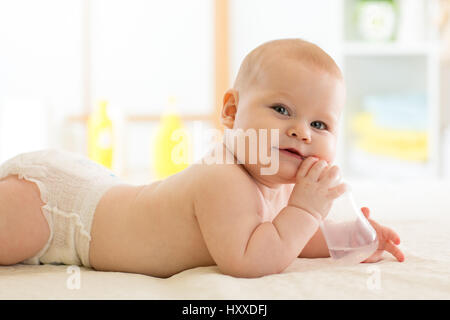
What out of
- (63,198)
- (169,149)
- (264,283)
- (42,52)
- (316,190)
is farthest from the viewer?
(42,52)

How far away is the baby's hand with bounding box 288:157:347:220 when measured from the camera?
80 centimetres

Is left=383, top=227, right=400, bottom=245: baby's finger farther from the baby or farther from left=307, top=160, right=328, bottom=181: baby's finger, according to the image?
left=307, top=160, right=328, bottom=181: baby's finger

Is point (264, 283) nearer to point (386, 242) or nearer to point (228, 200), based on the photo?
point (228, 200)

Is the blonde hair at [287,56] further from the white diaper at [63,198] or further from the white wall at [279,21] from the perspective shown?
the white wall at [279,21]

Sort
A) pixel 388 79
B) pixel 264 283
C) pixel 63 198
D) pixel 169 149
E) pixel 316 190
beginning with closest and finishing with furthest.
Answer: pixel 264 283
pixel 316 190
pixel 63 198
pixel 169 149
pixel 388 79

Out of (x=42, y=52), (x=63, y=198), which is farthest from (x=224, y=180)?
(x=42, y=52)

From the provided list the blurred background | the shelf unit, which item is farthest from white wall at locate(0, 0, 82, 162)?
the shelf unit

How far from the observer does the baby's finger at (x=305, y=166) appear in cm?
81

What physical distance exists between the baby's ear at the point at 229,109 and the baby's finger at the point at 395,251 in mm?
319

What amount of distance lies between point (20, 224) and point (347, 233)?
20.2 inches

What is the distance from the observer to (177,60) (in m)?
2.95

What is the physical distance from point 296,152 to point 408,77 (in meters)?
2.46

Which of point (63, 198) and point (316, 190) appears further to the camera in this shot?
point (63, 198)
